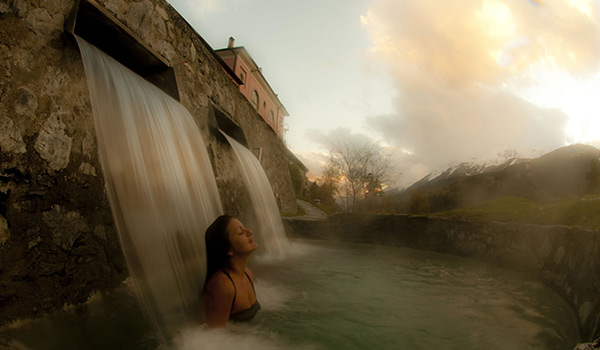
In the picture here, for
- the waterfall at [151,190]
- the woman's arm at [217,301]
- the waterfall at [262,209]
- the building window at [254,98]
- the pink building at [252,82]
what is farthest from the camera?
the building window at [254,98]

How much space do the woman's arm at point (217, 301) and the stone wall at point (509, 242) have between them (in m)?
2.39

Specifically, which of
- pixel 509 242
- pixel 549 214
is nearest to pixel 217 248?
pixel 509 242

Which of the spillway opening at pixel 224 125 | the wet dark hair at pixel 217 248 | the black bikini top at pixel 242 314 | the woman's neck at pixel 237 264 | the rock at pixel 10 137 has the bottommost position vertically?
the black bikini top at pixel 242 314

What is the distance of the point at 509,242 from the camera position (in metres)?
5.12

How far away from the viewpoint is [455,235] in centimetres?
639

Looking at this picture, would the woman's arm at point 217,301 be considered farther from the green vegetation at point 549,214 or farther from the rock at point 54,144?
the green vegetation at point 549,214

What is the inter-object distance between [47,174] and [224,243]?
60.9 inches

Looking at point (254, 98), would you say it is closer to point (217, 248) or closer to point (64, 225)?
point (64, 225)

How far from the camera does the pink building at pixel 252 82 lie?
73.7 feet

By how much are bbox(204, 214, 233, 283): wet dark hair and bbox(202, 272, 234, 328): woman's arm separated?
80 mm

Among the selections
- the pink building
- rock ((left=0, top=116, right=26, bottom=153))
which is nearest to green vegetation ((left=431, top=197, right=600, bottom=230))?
rock ((left=0, top=116, right=26, bottom=153))

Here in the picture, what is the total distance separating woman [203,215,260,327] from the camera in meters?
2.01

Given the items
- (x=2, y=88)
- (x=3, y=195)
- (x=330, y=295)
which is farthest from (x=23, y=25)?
(x=330, y=295)

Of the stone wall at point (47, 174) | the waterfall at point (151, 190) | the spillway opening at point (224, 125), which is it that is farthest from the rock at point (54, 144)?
the spillway opening at point (224, 125)
